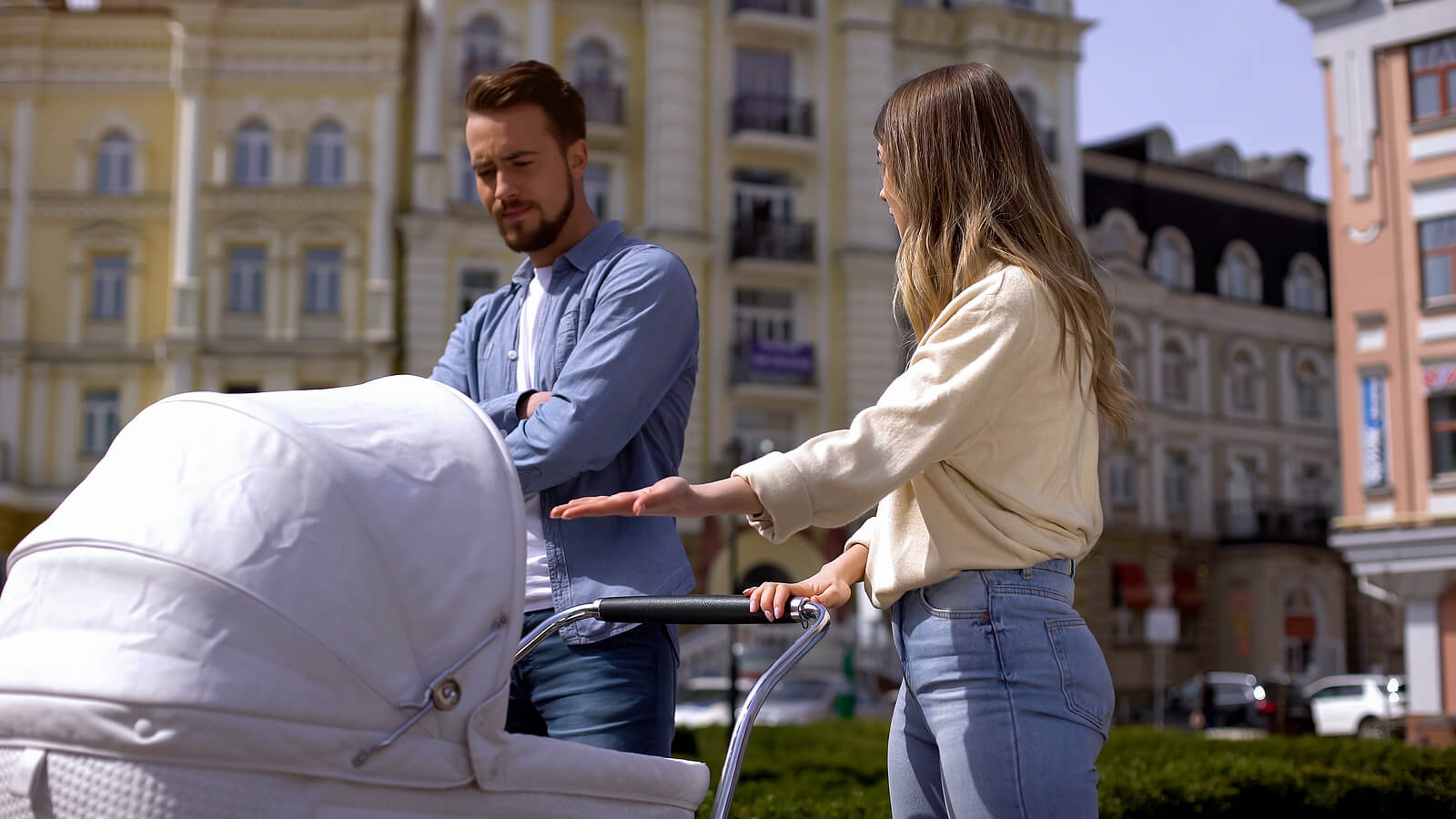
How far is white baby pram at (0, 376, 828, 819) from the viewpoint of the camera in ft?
6.41

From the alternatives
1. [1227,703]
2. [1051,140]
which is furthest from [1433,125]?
[1227,703]

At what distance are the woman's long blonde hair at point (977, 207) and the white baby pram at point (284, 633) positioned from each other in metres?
0.87

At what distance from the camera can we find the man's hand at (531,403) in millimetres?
3082

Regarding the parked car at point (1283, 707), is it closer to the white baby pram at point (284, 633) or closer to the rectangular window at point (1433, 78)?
the rectangular window at point (1433, 78)

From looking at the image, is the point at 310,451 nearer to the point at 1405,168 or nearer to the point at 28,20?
the point at 1405,168

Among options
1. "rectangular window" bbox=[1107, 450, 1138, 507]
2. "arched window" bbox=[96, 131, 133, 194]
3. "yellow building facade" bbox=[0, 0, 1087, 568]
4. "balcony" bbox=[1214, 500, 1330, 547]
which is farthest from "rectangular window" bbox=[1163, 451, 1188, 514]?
"arched window" bbox=[96, 131, 133, 194]

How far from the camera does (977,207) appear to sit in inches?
108

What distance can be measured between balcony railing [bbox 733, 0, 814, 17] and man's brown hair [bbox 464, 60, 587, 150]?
33.1 metres

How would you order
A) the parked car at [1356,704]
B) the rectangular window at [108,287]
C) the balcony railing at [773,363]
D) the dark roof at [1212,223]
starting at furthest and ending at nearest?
1. the dark roof at [1212,223]
2. the balcony railing at [773,363]
3. the rectangular window at [108,287]
4. the parked car at [1356,704]

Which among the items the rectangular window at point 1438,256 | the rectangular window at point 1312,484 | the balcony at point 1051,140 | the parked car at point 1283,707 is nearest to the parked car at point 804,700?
the parked car at point 1283,707

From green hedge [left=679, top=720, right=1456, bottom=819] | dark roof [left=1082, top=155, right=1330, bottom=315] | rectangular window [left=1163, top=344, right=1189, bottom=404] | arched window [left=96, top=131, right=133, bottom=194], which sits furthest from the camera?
rectangular window [left=1163, top=344, right=1189, bottom=404]

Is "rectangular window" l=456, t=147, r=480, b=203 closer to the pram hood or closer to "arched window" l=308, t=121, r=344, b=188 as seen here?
"arched window" l=308, t=121, r=344, b=188

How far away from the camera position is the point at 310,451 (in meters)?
2.19

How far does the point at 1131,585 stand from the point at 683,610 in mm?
39534
